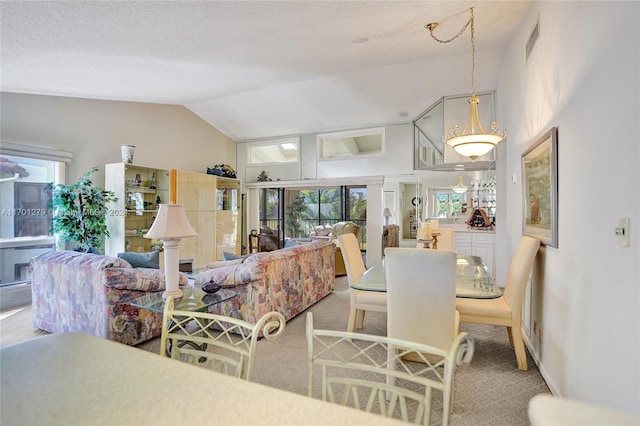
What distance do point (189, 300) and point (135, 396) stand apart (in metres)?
1.92

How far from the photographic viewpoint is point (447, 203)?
621cm

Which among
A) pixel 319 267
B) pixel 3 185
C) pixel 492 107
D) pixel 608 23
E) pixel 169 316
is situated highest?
pixel 492 107

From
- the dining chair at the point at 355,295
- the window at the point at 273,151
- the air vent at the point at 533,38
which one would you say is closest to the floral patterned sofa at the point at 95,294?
the dining chair at the point at 355,295

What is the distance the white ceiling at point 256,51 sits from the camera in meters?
2.79

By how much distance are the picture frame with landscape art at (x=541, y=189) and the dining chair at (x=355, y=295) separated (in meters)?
1.39

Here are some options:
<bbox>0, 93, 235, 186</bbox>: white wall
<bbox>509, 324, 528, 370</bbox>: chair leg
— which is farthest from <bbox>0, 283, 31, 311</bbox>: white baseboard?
<bbox>509, 324, 528, 370</bbox>: chair leg

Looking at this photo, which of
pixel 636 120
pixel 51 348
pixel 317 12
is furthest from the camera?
pixel 317 12

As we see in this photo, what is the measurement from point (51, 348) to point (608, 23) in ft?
8.54

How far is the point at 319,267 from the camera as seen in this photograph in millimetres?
4461

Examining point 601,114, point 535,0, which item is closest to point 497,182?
point 535,0

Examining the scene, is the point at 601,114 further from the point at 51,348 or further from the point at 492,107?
the point at 492,107

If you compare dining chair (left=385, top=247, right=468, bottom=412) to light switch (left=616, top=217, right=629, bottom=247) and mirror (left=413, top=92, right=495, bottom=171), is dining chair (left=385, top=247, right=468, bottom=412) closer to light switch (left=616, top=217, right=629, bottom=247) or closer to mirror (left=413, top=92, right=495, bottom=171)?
light switch (left=616, top=217, right=629, bottom=247)

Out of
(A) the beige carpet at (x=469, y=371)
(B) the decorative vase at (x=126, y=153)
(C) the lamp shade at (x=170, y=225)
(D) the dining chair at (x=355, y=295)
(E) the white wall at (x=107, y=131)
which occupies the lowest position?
(A) the beige carpet at (x=469, y=371)

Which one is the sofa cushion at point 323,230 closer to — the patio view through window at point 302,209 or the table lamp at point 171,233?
the patio view through window at point 302,209
